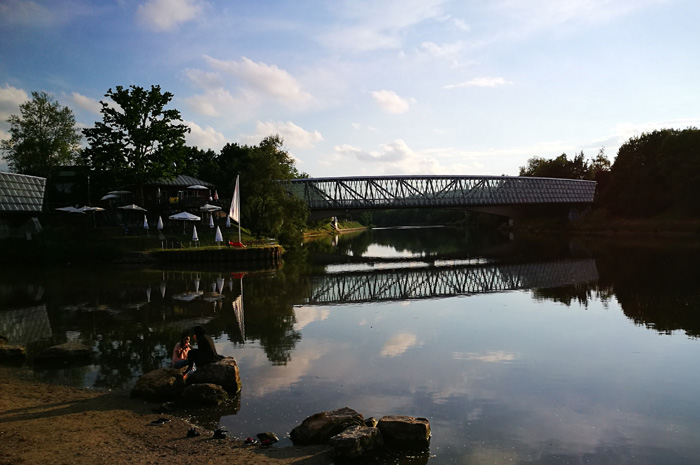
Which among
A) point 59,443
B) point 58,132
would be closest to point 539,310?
point 59,443

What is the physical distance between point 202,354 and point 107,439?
4027 millimetres

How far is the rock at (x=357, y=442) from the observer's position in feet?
29.3

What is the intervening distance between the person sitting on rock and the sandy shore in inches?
69.1

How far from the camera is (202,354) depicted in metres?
13.6

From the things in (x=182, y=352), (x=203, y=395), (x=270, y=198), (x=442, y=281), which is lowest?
(x=442, y=281)

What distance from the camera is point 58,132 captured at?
7931cm

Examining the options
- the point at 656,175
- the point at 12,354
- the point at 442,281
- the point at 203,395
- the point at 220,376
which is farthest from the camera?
the point at 656,175

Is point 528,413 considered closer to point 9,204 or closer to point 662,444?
point 662,444

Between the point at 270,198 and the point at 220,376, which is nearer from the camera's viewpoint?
the point at 220,376

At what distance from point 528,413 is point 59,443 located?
30.1 ft

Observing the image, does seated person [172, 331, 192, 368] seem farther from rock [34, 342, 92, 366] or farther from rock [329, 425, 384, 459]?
rock [329, 425, 384, 459]

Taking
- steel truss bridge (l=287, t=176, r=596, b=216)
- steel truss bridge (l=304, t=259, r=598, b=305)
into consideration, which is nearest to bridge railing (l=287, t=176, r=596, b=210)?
steel truss bridge (l=287, t=176, r=596, b=216)

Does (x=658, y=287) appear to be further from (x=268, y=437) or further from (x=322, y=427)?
(x=268, y=437)

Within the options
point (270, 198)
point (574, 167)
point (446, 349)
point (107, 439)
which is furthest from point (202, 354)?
point (574, 167)
